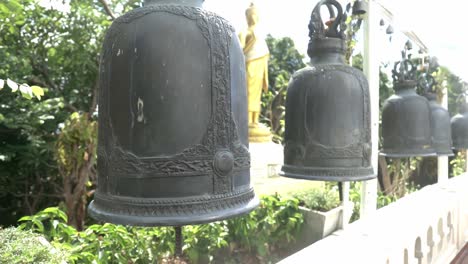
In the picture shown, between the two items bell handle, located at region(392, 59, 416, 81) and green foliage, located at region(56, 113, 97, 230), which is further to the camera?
green foliage, located at region(56, 113, 97, 230)

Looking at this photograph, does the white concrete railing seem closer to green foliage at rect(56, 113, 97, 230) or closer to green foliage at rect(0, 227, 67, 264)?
green foliage at rect(0, 227, 67, 264)

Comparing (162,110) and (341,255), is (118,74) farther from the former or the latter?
(341,255)

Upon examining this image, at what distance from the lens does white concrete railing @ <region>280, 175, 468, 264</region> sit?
77.4 inches

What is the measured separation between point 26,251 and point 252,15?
161 inches

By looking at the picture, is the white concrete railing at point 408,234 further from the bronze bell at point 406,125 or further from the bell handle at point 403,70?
the bell handle at point 403,70

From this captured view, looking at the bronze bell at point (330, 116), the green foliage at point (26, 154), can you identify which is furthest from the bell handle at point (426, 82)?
the green foliage at point (26, 154)

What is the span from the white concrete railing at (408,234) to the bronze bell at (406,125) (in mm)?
418

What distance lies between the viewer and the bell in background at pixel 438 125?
9.34 ft

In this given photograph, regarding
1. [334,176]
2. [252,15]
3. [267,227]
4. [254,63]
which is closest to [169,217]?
[334,176]

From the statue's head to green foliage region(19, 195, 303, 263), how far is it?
2.50 m

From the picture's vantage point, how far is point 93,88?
19.5ft

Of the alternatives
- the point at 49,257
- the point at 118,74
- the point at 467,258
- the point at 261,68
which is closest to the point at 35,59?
the point at 261,68

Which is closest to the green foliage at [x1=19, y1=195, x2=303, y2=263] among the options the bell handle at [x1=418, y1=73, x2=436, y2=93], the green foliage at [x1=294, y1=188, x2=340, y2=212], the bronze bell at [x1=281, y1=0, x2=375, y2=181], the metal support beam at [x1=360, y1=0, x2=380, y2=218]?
the green foliage at [x1=294, y1=188, x2=340, y2=212]

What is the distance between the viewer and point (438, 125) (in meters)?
2.88
